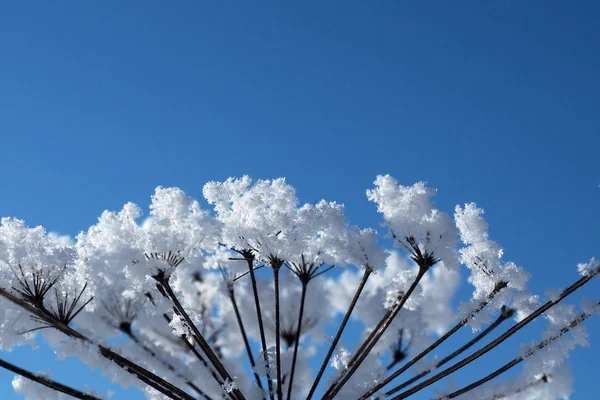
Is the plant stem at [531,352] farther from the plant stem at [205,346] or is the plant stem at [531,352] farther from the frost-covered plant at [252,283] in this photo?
the plant stem at [205,346]

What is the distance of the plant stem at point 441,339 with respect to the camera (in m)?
11.6

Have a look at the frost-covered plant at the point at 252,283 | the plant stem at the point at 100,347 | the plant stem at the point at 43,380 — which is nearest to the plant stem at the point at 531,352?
the frost-covered plant at the point at 252,283

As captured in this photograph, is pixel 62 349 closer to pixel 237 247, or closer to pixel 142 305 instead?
pixel 142 305

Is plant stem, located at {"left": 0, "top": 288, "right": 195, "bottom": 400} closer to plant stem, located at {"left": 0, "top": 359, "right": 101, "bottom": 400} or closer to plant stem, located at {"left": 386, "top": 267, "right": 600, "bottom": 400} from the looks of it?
plant stem, located at {"left": 0, "top": 359, "right": 101, "bottom": 400}

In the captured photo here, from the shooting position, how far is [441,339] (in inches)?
462

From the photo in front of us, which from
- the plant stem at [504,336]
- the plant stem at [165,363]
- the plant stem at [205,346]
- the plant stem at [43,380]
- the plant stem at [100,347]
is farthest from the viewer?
the plant stem at [165,363]

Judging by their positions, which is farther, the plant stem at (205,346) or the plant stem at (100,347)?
the plant stem at (205,346)

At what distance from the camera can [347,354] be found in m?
14.2

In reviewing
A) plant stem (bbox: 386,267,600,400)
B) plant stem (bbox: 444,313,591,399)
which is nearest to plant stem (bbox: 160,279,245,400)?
plant stem (bbox: 386,267,600,400)

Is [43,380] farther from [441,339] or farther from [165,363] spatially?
[441,339]

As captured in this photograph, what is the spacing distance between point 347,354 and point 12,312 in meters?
7.28

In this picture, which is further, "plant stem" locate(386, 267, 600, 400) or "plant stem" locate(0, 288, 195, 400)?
"plant stem" locate(386, 267, 600, 400)

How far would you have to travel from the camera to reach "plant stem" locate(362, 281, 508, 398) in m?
11.6

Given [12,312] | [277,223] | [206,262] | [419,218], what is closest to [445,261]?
[419,218]
